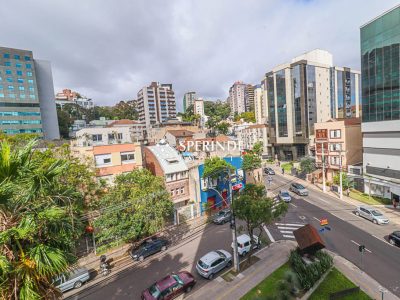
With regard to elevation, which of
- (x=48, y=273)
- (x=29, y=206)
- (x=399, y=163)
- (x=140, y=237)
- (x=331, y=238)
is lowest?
(x=331, y=238)

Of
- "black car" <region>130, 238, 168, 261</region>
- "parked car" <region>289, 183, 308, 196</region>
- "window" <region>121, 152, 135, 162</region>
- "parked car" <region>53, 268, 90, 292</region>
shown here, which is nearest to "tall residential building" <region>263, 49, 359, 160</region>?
"parked car" <region>289, 183, 308, 196</region>

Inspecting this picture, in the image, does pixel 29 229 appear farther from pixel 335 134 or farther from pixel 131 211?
pixel 335 134

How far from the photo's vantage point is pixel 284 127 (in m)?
75.9

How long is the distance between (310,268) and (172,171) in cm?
2075

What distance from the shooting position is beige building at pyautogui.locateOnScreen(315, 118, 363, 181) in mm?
44750

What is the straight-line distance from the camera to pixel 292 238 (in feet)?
86.1

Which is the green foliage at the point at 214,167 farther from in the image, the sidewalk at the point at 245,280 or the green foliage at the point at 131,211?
the sidewalk at the point at 245,280

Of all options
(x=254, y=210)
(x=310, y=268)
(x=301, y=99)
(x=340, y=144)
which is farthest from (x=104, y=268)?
(x=301, y=99)

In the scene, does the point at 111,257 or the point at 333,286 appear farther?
the point at 111,257

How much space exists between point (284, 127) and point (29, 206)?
7734 centimetres

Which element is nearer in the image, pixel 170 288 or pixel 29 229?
pixel 29 229

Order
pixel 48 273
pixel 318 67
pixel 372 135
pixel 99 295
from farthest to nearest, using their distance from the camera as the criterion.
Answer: pixel 318 67, pixel 372 135, pixel 99 295, pixel 48 273

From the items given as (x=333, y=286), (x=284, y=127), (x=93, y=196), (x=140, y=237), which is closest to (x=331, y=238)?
(x=333, y=286)

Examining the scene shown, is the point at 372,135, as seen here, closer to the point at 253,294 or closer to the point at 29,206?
the point at 253,294
